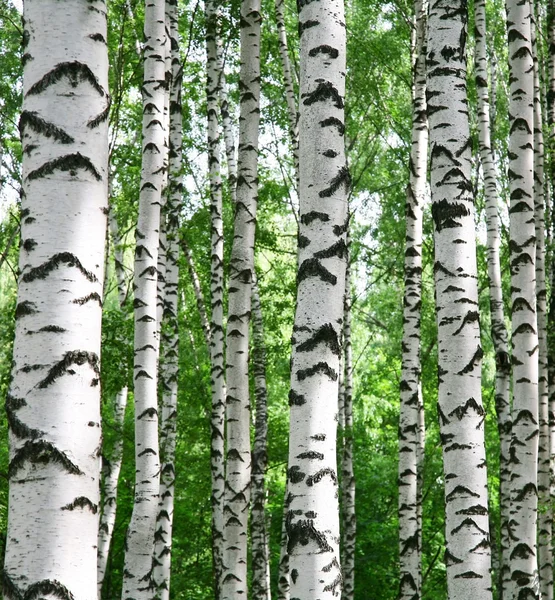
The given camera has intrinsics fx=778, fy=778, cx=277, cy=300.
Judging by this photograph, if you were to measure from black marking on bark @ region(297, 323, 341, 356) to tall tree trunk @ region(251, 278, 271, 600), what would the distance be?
6.57 m

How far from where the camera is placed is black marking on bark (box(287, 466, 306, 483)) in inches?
121

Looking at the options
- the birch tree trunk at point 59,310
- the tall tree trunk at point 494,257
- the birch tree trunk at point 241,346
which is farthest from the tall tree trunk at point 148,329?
the tall tree trunk at point 494,257

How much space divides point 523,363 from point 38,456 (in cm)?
468

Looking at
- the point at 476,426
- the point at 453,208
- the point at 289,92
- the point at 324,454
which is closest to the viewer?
the point at 324,454

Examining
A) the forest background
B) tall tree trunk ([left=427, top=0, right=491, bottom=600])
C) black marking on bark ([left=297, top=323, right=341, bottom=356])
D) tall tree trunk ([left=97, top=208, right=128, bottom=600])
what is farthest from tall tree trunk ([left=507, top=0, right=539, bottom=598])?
the forest background

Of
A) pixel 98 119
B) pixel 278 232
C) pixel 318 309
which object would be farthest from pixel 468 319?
pixel 278 232

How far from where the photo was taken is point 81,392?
2.03 meters

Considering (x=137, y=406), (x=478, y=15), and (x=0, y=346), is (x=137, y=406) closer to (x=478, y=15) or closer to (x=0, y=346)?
A: (x=478, y=15)

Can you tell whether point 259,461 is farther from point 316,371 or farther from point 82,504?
point 82,504

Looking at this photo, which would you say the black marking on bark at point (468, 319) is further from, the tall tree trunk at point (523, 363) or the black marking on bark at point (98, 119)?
the black marking on bark at point (98, 119)

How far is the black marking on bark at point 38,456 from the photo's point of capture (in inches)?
76.3

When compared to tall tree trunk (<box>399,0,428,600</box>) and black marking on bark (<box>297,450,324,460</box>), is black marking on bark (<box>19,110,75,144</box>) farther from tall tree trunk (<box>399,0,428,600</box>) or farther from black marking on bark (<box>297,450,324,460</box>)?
tall tree trunk (<box>399,0,428,600</box>)

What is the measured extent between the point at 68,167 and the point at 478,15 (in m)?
8.82

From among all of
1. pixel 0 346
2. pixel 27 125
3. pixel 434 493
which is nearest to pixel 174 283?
pixel 0 346
